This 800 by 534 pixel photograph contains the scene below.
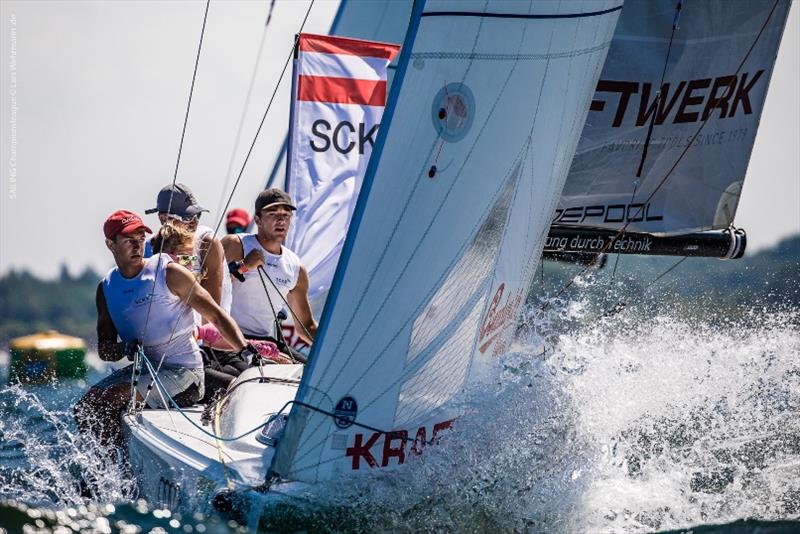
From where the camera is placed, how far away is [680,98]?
24.5ft

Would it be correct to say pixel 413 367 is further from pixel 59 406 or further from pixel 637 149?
pixel 59 406

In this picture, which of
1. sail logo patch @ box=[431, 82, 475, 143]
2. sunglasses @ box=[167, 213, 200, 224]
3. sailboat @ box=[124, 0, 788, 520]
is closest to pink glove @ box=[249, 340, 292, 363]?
sunglasses @ box=[167, 213, 200, 224]

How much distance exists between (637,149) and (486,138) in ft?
9.19

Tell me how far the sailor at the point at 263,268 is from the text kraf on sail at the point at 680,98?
6.46 feet

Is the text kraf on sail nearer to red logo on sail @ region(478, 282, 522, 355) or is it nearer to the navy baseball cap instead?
red logo on sail @ region(478, 282, 522, 355)

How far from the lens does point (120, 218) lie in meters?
5.59

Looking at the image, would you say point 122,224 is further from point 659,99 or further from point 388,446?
point 659,99

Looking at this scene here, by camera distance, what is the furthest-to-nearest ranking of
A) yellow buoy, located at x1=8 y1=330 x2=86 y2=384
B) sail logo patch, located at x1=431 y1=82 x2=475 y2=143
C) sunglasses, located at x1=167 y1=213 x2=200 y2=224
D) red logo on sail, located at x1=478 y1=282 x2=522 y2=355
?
yellow buoy, located at x1=8 y1=330 x2=86 y2=384, sunglasses, located at x1=167 y1=213 x2=200 y2=224, red logo on sail, located at x1=478 y1=282 x2=522 y2=355, sail logo patch, located at x1=431 y1=82 x2=475 y2=143

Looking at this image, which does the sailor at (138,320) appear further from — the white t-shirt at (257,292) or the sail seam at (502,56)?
the sail seam at (502,56)

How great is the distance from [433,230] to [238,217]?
5.51 metres

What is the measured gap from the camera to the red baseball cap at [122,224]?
18.3 ft

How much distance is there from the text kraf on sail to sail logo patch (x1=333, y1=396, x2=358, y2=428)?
10.6ft

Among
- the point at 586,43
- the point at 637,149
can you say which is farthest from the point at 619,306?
the point at 586,43

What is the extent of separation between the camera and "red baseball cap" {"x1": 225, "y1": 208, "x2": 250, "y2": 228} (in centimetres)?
1001
